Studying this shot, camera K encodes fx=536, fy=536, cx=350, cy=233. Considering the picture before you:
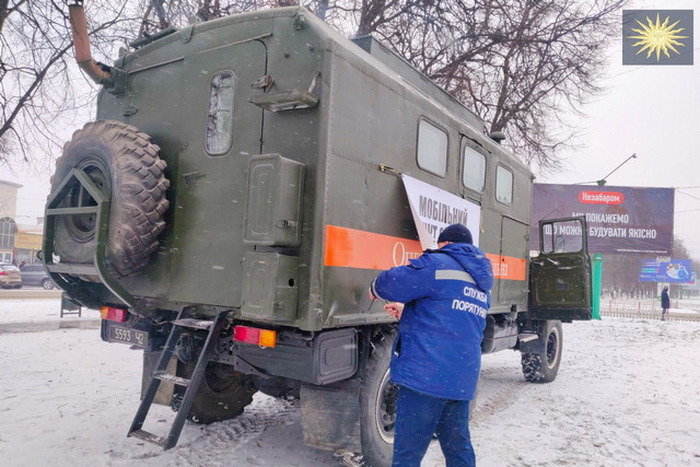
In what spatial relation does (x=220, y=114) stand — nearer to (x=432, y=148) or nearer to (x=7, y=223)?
(x=432, y=148)

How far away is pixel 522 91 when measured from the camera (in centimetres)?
1270

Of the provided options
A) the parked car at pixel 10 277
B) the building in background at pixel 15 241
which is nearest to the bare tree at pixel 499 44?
the parked car at pixel 10 277

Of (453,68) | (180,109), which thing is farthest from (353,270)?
(453,68)

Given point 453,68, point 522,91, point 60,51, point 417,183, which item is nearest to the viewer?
point 417,183

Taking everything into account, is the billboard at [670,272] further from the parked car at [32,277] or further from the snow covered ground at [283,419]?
the parked car at [32,277]

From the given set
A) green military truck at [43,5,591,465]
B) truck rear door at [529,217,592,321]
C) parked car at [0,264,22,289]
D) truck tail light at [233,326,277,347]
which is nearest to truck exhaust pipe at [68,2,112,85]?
green military truck at [43,5,591,465]

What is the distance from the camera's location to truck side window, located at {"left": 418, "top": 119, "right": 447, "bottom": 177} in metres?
4.54

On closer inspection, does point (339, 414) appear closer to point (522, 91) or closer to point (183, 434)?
point (183, 434)

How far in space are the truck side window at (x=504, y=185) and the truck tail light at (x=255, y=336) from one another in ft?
12.5

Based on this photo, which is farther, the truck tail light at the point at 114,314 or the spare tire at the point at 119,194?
the truck tail light at the point at 114,314

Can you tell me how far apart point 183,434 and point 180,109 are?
271 centimetres

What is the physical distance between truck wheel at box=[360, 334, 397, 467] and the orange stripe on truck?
648 millimetres

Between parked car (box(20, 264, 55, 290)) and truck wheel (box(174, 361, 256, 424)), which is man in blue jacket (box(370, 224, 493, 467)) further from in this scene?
parked car (box(20, 264, 55, 290))

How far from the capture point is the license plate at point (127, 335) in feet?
13.5
